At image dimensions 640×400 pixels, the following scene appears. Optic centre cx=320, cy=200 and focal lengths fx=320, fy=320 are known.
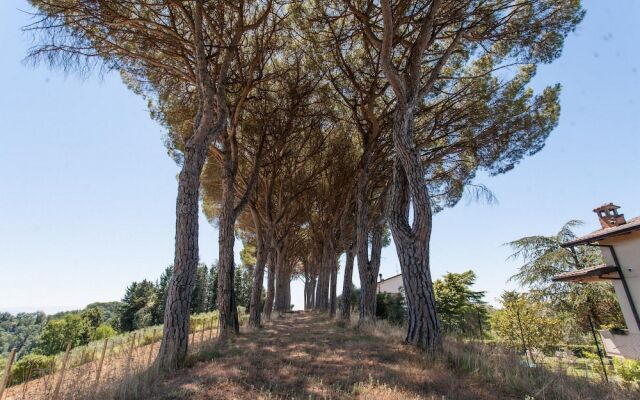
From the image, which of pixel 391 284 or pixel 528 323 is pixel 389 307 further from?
pixel 391 284

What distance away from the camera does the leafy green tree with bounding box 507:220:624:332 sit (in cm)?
1255

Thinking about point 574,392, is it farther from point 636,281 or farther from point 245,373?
point 636,281

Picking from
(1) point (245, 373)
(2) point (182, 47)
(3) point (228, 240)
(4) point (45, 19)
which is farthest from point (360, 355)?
(4) point (45, 19)

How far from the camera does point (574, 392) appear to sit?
2.80 metres

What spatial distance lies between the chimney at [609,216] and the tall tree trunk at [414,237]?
8.66 m

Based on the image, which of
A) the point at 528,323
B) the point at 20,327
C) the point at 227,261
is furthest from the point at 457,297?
the point at 20,327

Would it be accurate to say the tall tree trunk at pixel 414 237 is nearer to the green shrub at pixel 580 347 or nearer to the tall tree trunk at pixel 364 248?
the tall tree trunk at pixel 364 248

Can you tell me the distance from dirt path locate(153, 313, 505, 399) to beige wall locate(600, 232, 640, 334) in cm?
774

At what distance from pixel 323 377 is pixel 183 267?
264 centimetres

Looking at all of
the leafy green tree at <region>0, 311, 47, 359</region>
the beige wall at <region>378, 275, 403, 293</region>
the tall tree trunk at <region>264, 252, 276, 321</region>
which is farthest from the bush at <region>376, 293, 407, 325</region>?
the leafy green tree at <region>0, 311, 47, 359</region>

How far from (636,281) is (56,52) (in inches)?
564

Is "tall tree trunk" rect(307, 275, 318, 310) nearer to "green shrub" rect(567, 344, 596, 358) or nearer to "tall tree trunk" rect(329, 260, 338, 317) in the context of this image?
"tall tree trunk" rect(329, 260, 338, 317)

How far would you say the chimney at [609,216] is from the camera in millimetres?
10048

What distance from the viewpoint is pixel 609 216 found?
33.8 feet
